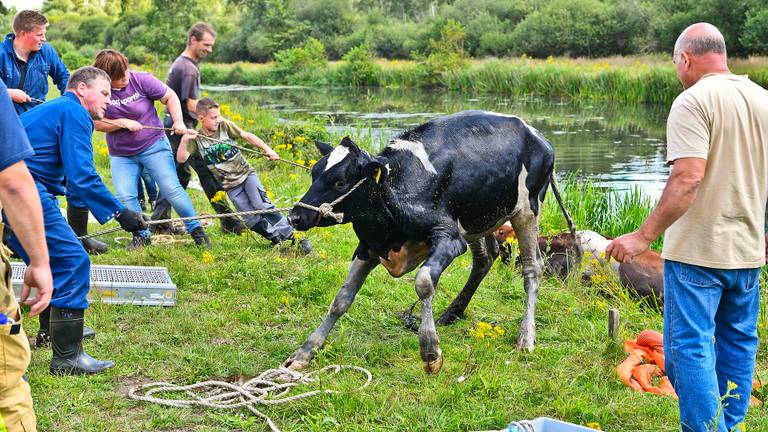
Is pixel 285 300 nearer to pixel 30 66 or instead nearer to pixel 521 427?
pixel 521 427

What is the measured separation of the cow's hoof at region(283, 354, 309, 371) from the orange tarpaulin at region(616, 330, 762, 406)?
2.01 m

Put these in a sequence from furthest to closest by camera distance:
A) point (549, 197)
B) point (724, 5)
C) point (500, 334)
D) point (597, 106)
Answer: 1. point (724, 5)
2. point (597, 106)
3. point (549, 197)
4. point (500, 334)

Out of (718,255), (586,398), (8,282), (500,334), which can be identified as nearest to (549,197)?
(500,334)

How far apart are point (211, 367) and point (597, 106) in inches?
968

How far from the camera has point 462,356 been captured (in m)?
5.52

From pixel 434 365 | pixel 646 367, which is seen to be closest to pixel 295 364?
pixel 434 365

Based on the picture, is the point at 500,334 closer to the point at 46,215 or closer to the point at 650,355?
the point at 650,355

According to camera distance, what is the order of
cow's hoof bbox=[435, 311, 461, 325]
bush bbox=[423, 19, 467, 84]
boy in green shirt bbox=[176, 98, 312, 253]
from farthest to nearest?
bush bbox=[423, 19, 467, 84]
boy in green shirt bbox=[176, 98, 312, 253]
cow's hoof bbox=[435, 311, 461, 325]

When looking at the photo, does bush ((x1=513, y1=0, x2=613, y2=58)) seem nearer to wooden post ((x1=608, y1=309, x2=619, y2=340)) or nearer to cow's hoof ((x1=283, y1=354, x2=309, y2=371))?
wooden post ((x1=608, y1=309, x2=619, y2=340))

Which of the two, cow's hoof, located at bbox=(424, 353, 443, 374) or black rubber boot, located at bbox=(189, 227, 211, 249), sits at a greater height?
cow's hoof, located at bbox=(424, 353, 443, 374)

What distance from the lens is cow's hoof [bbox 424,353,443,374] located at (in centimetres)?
513

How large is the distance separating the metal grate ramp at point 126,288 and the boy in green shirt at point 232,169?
1.72m

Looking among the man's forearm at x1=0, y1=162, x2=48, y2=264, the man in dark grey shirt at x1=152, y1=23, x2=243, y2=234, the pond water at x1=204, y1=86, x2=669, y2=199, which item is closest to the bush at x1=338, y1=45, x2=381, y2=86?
the pond water at x1=204, y1=86, x2=669, y2=199

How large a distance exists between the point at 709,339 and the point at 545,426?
91cm
